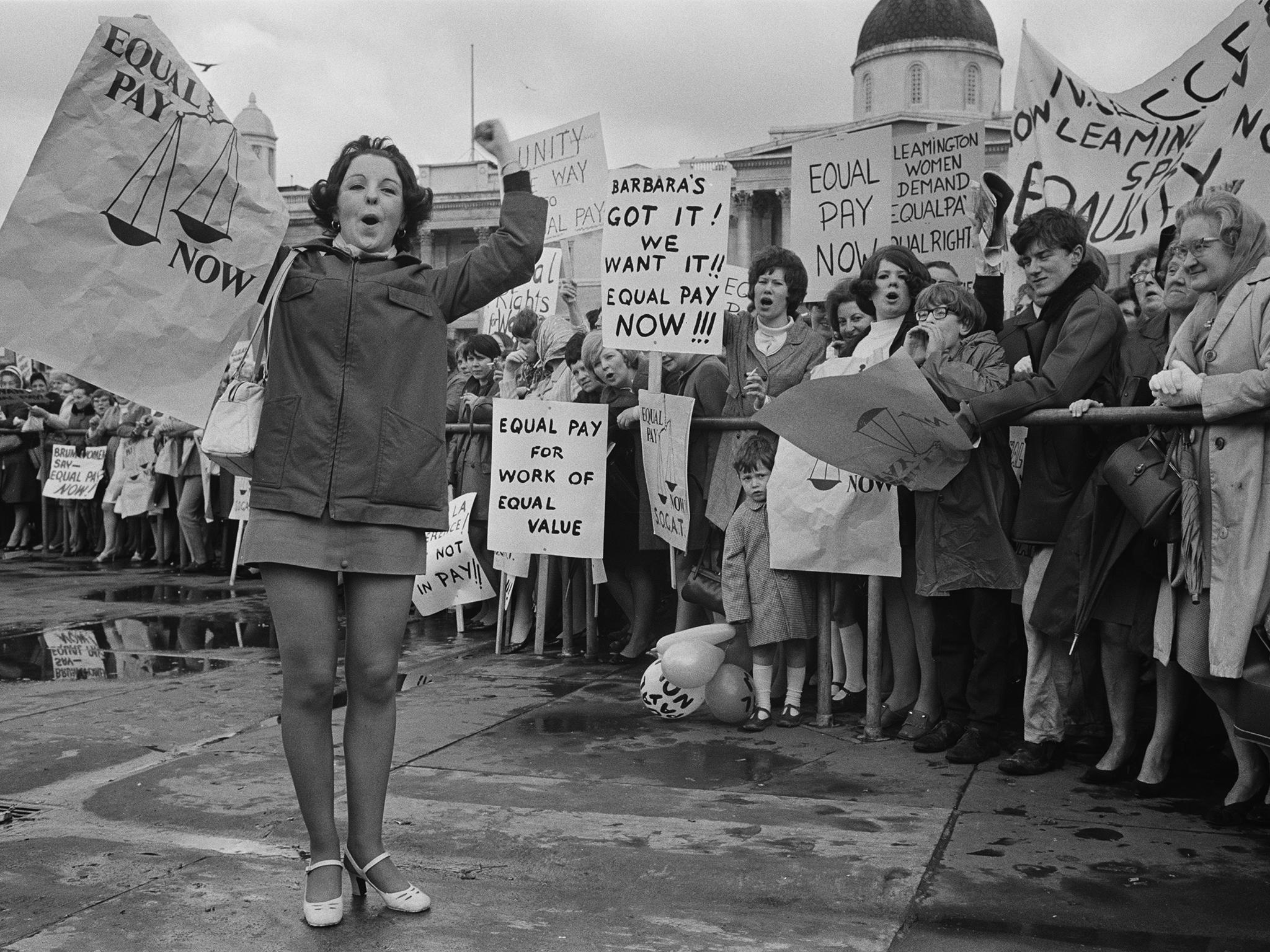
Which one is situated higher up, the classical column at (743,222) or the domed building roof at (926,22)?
the domed building roof at (926,22)

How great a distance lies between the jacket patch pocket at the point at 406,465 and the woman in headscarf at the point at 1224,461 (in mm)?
2654

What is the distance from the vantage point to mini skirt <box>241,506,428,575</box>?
153 inches

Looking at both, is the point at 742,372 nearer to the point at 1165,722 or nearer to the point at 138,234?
the point at 1165,722

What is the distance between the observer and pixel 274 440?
3.97 metres

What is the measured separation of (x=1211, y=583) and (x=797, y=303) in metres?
3.50

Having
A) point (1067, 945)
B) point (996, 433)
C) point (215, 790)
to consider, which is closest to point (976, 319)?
point (996, 433)

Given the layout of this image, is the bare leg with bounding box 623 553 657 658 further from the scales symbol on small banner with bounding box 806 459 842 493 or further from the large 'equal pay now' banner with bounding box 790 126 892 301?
the scales symbol on small banner with bounding box 806 459 842 493

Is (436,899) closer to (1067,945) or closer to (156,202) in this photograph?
(1067,945)

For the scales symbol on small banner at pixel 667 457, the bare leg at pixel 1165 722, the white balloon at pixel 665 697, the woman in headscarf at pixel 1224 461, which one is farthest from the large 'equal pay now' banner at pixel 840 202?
the bare leg at pixel 1165 722

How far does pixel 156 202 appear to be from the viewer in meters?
4.23

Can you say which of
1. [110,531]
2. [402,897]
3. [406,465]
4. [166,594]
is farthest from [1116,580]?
[110,531]

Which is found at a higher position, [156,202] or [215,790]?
[156,202]

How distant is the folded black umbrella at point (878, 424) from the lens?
577 cm

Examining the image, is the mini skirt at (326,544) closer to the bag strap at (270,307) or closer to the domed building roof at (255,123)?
the bag strap at (270,307)
